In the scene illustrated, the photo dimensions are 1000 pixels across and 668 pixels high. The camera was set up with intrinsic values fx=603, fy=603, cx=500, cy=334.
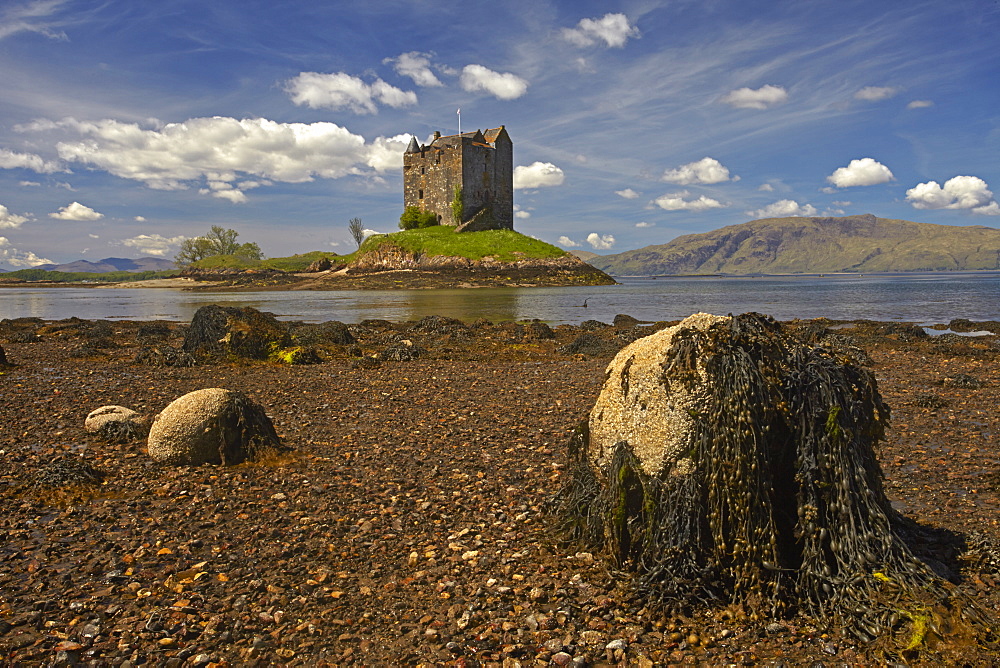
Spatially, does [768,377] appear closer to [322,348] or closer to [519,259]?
[322,348]

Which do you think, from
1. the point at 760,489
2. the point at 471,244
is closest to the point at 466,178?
the point at 471,244

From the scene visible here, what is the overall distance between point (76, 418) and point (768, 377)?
10.2 m

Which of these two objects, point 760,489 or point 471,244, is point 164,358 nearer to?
point 760,489

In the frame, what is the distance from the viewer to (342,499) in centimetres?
648

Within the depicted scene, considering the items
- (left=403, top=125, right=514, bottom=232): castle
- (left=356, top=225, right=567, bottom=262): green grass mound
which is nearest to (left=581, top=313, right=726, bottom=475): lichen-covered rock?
(left=356, top=225, right=567, bottom=262): green grass mound

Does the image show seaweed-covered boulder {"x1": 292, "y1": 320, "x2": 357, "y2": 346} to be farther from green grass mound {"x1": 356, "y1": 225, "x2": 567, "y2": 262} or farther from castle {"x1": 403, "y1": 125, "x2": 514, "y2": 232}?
castle {"x1": 403, "y1": 125, "x2": 514, "y2": 232}

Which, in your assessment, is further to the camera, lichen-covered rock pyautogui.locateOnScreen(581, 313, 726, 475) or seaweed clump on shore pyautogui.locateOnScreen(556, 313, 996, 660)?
lichen-covered rock pyautogui.locateOnScreen(581, 313, 726, 475)

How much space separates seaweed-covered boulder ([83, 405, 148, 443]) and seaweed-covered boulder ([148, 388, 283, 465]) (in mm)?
1079

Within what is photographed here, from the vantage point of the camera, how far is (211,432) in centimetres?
752

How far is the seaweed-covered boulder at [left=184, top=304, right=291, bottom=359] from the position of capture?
53.9ft

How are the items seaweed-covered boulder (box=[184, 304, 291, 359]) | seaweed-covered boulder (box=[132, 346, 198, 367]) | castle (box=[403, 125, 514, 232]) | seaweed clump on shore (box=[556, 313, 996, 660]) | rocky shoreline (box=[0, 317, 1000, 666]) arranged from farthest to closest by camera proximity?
castle (box=[403, 125, 514, 232]) → seaweed-covered boulder (box=[184, 304, 291, 359]) → seaweed-covered boulder (box=[132, 346, 198, 367]) → seaweed clump on shore (box=[556, 313, 996, 660]) → rocky shoreline (box=[0, 317, 1000, 666])

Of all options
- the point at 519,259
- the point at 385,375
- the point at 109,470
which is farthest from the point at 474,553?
the point at 519,259

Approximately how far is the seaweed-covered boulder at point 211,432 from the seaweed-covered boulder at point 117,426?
1079 millimetres

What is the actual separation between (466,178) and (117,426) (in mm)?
84119
